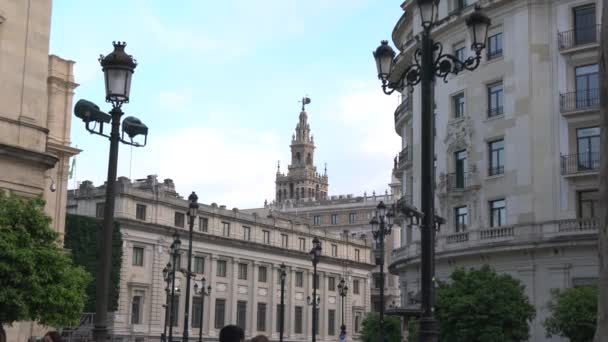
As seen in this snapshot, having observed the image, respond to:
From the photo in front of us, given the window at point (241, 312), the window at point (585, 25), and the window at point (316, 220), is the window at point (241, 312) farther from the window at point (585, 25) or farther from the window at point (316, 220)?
the window at point (316, 220)

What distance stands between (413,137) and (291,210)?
303 ft

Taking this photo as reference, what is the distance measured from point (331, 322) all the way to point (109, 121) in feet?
255

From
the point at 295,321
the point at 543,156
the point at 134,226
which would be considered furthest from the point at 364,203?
the point at 543,156

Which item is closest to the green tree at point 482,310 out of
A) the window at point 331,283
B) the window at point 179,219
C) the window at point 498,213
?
the window at point 498,213

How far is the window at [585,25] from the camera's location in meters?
38.2

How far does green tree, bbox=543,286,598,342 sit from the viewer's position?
A: 3150 cm

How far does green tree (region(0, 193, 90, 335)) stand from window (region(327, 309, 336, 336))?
66.0 m

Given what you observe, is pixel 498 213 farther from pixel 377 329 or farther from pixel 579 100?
pixel 377 329

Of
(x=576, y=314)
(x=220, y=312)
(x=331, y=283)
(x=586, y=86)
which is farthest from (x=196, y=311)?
(x=576, y=314)

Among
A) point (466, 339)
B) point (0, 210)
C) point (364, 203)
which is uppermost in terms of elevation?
point (364, 203)

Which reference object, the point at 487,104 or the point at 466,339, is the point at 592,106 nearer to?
the point at 487,104

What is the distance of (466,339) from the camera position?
3238 centimetres

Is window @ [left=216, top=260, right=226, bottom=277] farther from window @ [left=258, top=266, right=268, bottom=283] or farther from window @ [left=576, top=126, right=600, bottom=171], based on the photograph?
window @ [left=576, top=126, right=600, bottom=171]

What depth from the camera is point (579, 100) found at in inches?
1492
